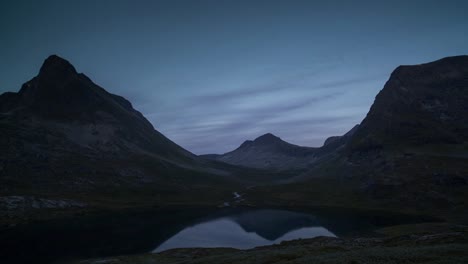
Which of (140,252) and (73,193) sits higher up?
(73,193)

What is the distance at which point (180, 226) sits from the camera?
119250 millimetres

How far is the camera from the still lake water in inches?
3223

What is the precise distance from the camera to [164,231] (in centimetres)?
10969

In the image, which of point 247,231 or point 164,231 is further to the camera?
point 247,231

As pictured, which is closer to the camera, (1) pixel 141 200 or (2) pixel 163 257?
(2) pixel 163 257

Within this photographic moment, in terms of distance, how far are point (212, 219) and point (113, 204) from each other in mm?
65745

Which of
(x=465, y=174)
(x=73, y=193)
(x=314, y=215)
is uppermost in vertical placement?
(x=73, y=193)

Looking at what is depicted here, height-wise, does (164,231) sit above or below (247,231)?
above

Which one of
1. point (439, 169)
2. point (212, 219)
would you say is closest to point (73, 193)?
point (212, 219)

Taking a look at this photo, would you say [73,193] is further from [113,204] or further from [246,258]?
[246,258]

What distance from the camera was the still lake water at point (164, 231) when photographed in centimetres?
8188

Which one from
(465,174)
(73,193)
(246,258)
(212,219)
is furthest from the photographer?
(73,193)

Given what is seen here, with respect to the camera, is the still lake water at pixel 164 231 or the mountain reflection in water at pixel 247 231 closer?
the still lake water at pixel 164 231

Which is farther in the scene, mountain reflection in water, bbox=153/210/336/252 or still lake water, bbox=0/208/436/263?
mountain reflection in water, bbox=153/210/336/252
